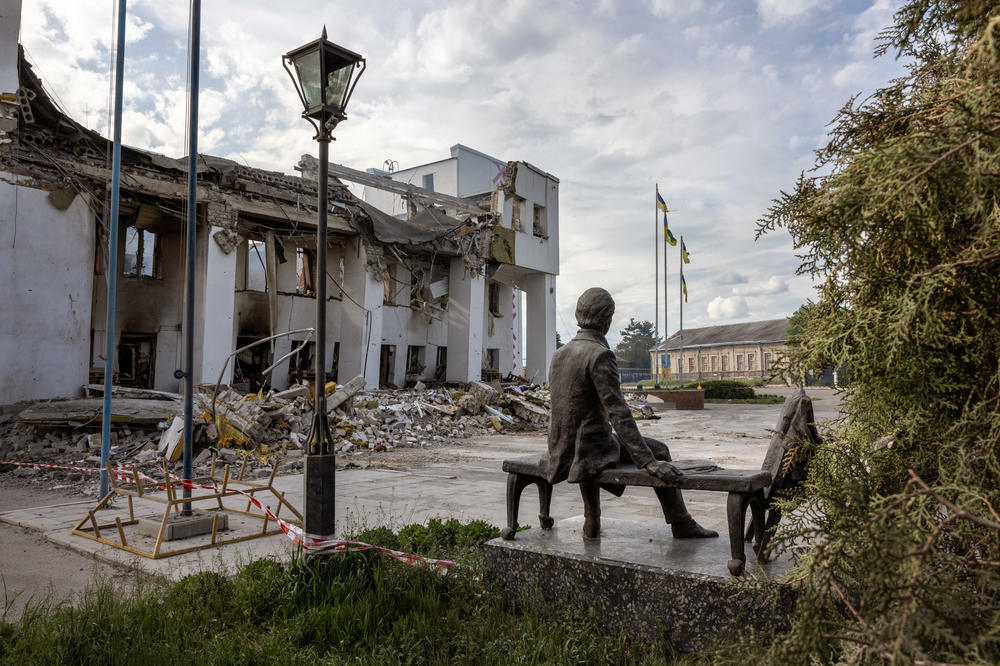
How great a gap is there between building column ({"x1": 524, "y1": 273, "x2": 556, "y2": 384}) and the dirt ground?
578 centimetres

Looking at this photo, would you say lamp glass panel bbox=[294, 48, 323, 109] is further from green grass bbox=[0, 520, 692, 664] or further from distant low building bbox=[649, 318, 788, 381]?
distant low building bbox=[649, 318, 788, 381]

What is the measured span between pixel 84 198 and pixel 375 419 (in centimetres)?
846

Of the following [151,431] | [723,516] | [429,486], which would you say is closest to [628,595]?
[723,516]

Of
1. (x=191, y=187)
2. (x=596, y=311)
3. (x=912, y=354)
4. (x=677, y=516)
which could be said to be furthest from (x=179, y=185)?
(x=912, y=354)

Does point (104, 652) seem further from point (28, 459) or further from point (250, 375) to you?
point (250, 375)

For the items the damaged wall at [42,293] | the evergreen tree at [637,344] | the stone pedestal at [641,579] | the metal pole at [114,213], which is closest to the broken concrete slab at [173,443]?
the metal pole at [114,213]

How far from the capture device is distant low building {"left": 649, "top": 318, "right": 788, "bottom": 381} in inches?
2510

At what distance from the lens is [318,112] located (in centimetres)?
500

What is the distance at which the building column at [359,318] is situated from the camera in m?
21.2

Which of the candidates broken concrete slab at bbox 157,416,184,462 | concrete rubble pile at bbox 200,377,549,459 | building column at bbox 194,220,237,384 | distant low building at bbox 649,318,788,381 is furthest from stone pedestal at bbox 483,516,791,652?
distant low building at bbox 649,318,788,381

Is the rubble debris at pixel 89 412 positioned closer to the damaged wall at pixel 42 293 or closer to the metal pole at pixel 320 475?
the damaged wall at pixel 42 293

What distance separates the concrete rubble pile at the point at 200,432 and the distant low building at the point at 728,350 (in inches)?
1920

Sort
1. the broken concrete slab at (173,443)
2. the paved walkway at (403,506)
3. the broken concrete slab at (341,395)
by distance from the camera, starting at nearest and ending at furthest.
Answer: the paved walkway at (403,506) → the broken concrete slab at (173,443) → the broken concrete slab at (341,395)

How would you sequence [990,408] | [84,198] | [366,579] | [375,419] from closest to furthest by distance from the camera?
[990,408]
[366,579]
[84,198]
[375,419]
